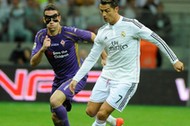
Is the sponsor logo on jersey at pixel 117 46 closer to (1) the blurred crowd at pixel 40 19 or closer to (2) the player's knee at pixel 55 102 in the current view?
(2) the player's knee at pixel 55 102

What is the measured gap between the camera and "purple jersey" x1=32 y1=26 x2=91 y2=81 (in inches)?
428

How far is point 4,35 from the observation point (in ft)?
59.9

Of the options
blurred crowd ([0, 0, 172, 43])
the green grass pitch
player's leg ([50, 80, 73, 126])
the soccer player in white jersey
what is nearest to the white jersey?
the soccer player in white jersey

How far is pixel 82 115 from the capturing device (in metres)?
14.7

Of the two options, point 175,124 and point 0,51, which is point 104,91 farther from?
point 0,51

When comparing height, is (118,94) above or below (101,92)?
above

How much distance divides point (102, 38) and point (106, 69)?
1.67ft

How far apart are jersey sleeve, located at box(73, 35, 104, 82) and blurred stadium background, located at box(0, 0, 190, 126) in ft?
16.6

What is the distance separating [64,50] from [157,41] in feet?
5.59

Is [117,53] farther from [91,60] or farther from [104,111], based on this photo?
[104,111]

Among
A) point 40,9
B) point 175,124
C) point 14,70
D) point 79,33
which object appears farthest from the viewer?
point 40,9

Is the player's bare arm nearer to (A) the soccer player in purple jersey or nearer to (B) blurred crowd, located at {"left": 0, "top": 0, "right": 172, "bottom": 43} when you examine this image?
(A) the soccer player in purple jersey

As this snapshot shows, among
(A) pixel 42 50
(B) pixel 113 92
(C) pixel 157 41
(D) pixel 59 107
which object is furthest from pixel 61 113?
(C) pixel 157 41

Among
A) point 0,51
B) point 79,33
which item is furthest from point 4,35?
point 79,33
